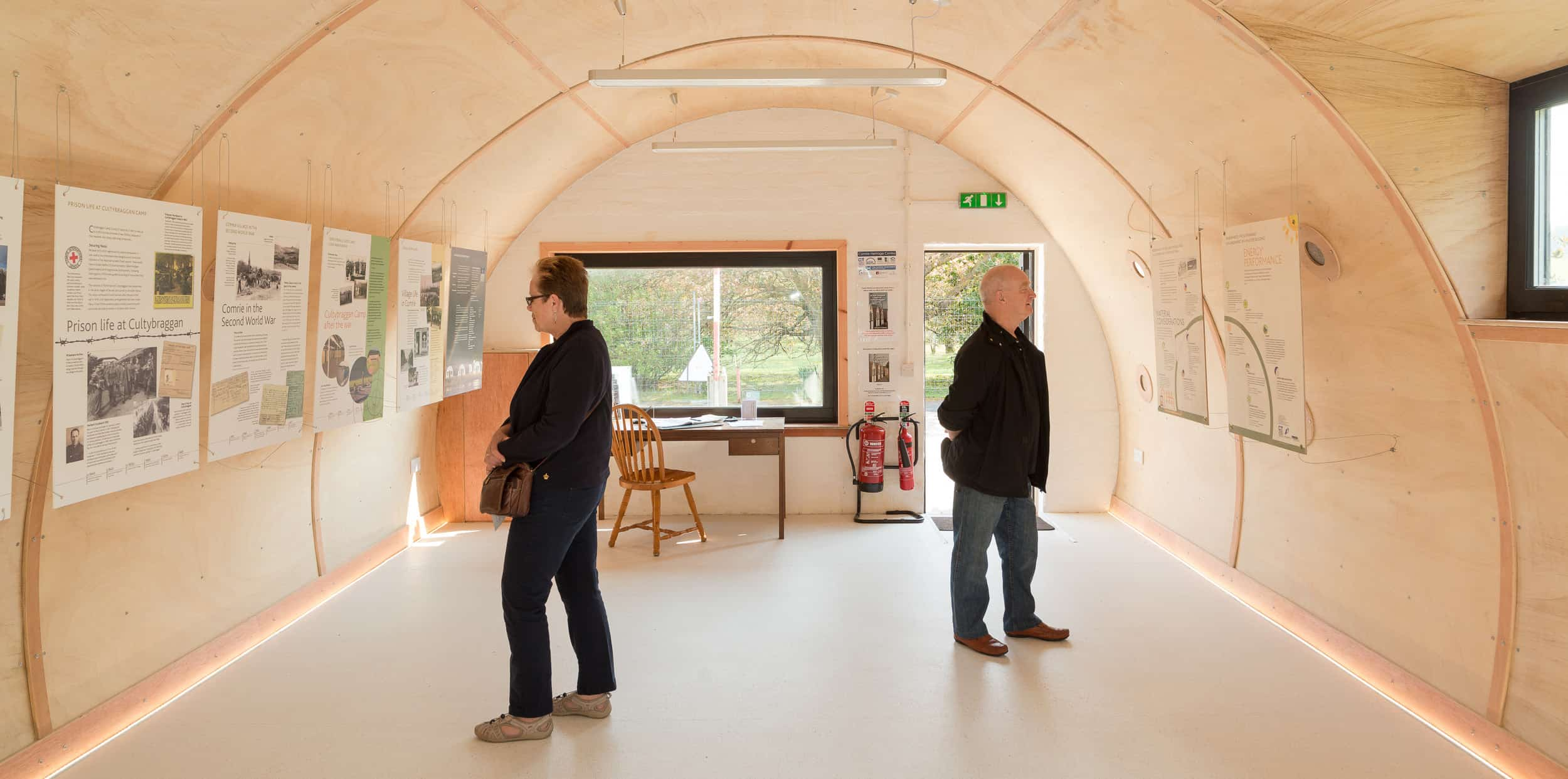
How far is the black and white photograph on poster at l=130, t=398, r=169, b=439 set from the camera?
2.97 meters

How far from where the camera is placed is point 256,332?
3631 mm

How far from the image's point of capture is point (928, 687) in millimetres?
3463

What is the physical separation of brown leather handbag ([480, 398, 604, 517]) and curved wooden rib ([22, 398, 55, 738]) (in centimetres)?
134

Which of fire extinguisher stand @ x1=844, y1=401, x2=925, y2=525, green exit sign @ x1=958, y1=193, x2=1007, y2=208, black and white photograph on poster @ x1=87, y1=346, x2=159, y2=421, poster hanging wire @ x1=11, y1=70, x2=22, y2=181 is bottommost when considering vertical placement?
fire extinguisher stand @ x1=844, y1=401, x2=925, y2=525

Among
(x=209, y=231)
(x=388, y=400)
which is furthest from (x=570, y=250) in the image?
(x=209, y=231)

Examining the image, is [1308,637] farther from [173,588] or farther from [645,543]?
[173,588]

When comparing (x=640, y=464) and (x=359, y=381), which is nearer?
(x=359, y=381)


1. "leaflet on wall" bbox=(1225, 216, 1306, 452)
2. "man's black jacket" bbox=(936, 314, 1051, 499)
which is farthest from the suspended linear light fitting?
"leaflet on wall" bbox=(1225, 216, 1306, 452)

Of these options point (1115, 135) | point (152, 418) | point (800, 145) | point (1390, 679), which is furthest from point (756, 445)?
point (1390, 679)

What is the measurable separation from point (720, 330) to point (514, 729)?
13.7 feet

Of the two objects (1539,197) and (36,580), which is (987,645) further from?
(36,580)

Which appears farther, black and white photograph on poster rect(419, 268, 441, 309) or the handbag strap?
black and white photograph on poster rect(419, 268, 441, 309)

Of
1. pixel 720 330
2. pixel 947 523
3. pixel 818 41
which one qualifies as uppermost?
pixel 818 41

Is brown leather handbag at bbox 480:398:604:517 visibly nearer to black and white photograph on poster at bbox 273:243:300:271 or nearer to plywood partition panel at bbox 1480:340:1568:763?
black and white photograph on poster at bbox 273:243:300:271
